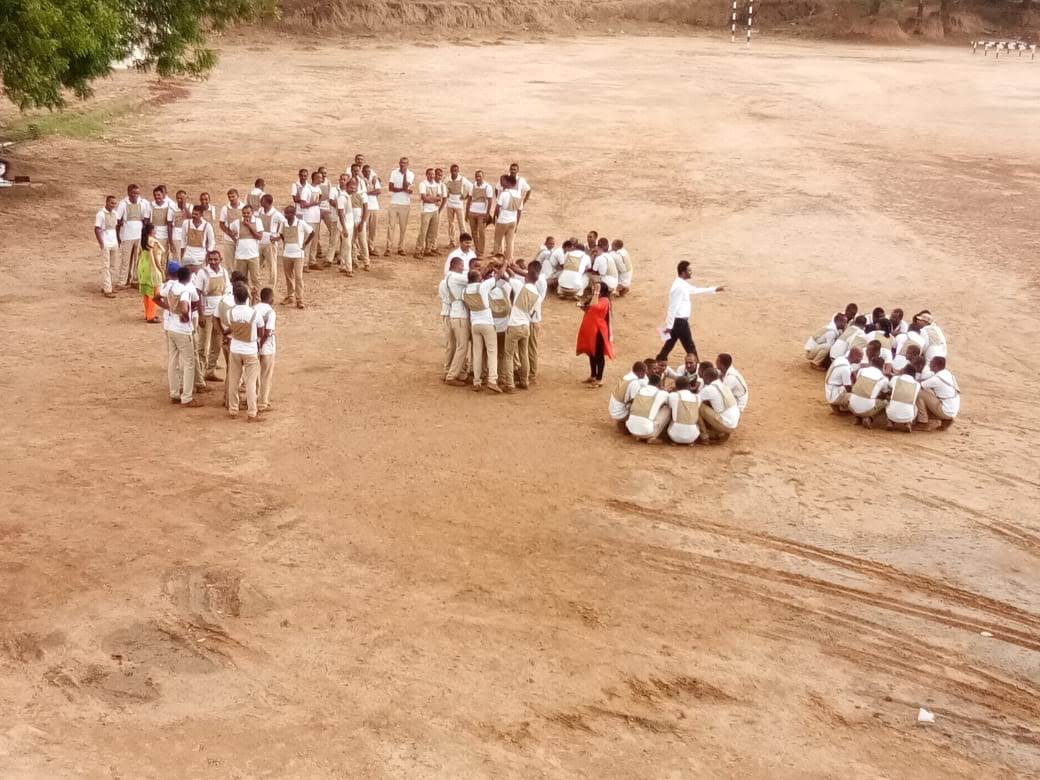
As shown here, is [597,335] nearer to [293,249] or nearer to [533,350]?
[533,350]

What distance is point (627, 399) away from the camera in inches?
574

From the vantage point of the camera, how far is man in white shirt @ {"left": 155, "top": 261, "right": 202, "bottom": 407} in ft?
47.7

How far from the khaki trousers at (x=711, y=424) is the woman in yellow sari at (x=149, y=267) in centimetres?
842

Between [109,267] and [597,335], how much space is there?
320 inches

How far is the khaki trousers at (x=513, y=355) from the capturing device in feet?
51.9

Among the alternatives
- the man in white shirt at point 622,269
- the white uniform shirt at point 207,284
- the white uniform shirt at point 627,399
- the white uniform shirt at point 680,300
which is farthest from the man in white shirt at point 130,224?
the white uniform shirt at point 627,399

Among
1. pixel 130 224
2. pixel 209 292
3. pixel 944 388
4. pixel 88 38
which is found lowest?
pixel 944 388

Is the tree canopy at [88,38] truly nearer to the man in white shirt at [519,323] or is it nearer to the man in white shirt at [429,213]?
the man in white shirt at [429,213]

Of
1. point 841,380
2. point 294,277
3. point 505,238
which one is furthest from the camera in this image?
point 505,238

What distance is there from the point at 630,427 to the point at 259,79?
1060 inches

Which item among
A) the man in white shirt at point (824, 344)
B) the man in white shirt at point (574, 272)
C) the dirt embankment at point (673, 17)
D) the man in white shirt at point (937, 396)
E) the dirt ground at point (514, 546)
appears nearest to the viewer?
the dirt ground at point (514, 546)

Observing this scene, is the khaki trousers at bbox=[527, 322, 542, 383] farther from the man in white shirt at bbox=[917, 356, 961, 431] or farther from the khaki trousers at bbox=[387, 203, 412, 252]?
the khaki trousers at bbox=[387, 203, 412, 252]

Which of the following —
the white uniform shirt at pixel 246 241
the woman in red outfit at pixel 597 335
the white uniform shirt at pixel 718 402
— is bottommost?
the white uniform shirt at pixel 718 402

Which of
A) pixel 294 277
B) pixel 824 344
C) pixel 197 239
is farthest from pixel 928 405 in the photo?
pixel 197 239
